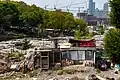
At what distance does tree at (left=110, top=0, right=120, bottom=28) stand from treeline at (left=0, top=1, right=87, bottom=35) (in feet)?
169

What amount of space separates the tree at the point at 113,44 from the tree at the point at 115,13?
0.48m

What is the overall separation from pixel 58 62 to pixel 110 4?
45.1ft

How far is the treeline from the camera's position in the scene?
75.1 metres

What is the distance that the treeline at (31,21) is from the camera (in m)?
75.1

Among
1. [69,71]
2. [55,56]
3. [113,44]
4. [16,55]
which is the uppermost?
[113,44]

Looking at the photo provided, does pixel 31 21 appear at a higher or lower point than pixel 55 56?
lower

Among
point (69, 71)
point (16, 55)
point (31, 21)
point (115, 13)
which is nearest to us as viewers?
point (115, 13)

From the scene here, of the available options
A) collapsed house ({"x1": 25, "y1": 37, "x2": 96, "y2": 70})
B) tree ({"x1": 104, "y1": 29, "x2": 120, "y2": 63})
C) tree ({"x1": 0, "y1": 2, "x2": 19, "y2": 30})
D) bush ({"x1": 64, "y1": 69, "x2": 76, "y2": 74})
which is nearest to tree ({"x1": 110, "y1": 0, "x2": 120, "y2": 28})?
tree ({"x1": 104, "y1": 29, "x2": 120, "y2": 63})

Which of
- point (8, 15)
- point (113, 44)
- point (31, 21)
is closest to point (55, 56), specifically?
point (113, 44)

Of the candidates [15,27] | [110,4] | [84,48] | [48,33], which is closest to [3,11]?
[15,27]

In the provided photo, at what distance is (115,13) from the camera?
19812 mm

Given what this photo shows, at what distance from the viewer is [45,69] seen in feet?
104

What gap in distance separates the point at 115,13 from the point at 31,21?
61098 mm

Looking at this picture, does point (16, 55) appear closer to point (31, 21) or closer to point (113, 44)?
point (113, 44)
